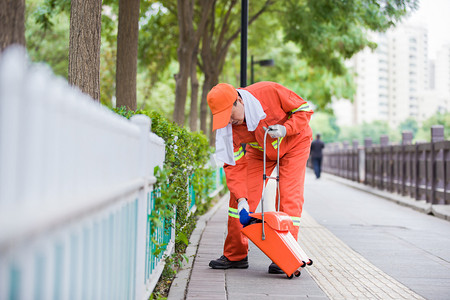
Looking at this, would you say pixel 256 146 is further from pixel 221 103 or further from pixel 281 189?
pixel 221 103

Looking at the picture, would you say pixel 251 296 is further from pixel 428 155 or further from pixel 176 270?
pixel 428 155

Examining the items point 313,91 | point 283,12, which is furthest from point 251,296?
point 313,91

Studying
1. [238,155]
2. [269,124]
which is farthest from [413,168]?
[238,155]

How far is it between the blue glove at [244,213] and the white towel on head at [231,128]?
37 cm

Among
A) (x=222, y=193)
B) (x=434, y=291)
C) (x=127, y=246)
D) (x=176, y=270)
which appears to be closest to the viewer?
(x=127, y=246)

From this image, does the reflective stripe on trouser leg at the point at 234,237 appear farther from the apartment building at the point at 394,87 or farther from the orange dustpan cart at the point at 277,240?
the apartment building at the point at 394,87

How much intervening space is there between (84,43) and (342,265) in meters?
3.30

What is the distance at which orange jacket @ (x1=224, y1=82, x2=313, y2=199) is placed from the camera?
5.16 metres

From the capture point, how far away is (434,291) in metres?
4.70

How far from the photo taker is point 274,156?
17.5 feet

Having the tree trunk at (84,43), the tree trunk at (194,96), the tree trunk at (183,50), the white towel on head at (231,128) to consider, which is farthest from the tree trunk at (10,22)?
the tree trunk at (194,96)

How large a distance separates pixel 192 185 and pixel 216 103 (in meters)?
3.96

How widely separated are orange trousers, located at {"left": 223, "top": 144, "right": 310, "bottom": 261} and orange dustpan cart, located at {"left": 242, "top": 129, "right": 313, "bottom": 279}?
9.5 inches

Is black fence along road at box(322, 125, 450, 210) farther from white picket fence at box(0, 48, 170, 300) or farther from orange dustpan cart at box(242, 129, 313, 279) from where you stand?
white picket fence at box(0, 48, 170, 300)
